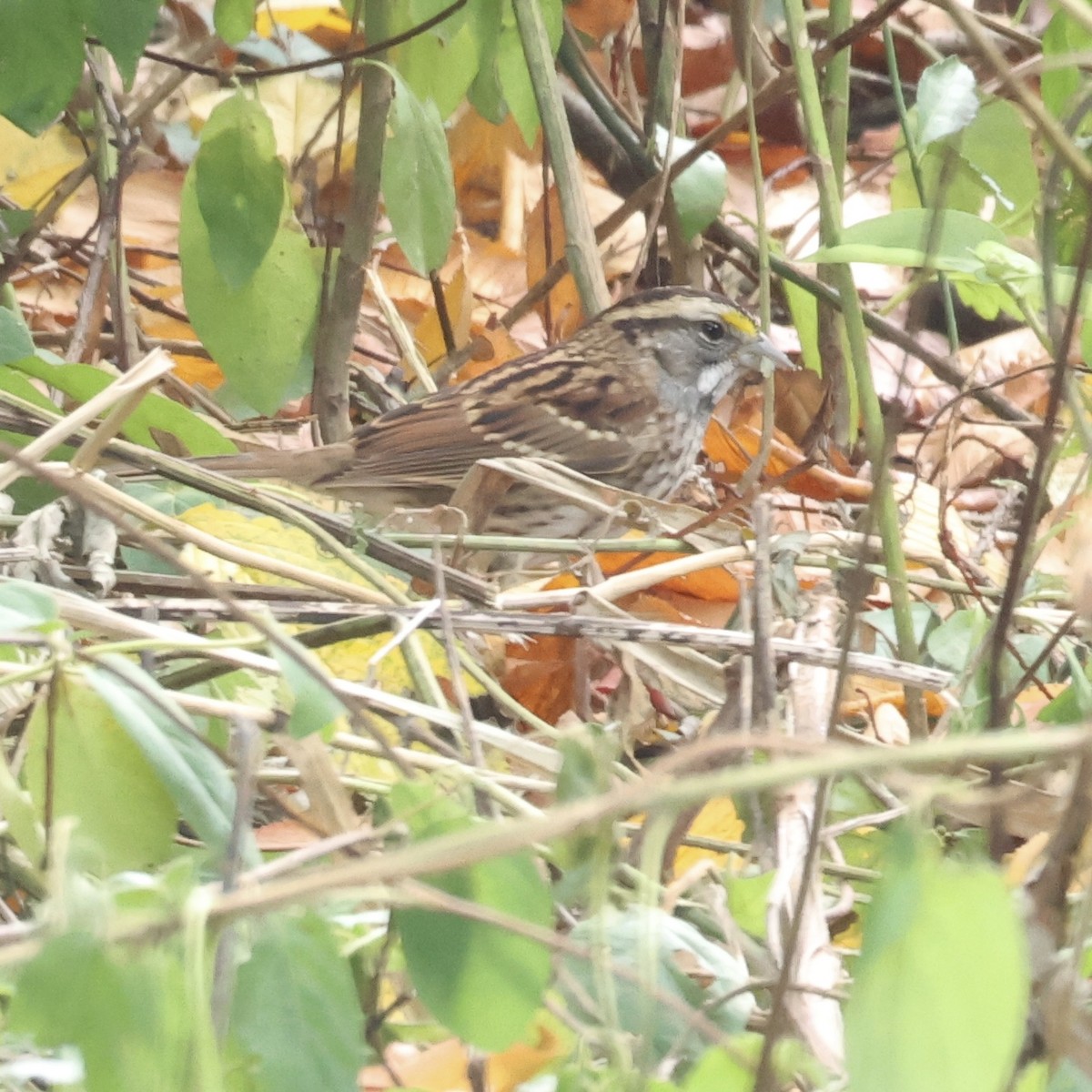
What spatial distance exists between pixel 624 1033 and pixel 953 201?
1.75 meters

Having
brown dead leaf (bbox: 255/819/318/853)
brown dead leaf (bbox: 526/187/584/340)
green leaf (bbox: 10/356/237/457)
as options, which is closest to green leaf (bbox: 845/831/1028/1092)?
brown dead leaf (bbox: 255/819/318/853)

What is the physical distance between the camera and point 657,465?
3395 millimetres

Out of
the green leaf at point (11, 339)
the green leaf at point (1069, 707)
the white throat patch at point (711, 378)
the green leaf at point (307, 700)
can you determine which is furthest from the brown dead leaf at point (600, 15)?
the green leaf at point (307, 700)

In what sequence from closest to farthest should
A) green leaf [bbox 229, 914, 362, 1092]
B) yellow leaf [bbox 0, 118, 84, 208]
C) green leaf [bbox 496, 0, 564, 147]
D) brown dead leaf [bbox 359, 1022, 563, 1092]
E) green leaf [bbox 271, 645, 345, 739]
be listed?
green leaf [bbox 229, 914, 362, 1092] < green leaf [bbox 271, 645, 345, 739] < brown dead leaf [bbox 359, 1022, 563, 1092] < green leaf [bbox 496, 0, 564, 147] < yellow leaf [bbox 0, 118, 84, 208]

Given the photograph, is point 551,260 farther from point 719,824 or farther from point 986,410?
point 719,824

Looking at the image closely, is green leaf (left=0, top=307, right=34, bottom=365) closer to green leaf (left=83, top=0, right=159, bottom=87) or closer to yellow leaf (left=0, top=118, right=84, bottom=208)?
green leaf (left=83, top=0, right=159, bottom=87)

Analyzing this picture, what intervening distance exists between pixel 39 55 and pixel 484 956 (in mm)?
1245

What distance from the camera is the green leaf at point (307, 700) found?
2.56 ft

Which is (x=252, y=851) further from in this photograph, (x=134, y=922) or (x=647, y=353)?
(x=647, y=353)

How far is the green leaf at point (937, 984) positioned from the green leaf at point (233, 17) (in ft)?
5.53

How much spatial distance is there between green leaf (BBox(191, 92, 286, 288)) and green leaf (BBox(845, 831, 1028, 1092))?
62.6 inches

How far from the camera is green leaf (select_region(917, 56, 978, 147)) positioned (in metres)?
1.76

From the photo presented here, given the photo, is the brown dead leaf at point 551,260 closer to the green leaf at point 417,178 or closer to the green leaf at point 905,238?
the green leaf at point 417,178

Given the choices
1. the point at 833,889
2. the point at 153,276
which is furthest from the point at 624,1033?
the point at 153,276
